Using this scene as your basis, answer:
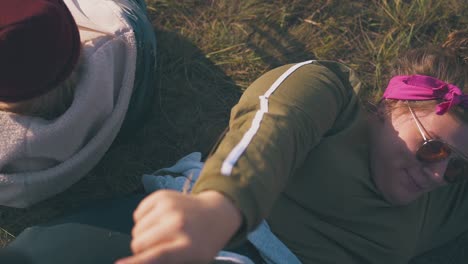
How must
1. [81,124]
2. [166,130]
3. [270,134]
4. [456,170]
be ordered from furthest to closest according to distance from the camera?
[166,130]
[456,170]
[81,124]
[270,134]

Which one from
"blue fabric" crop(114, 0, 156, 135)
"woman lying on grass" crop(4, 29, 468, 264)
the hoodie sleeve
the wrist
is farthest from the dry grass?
the wrist

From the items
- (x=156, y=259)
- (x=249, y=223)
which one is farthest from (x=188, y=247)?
(x=249, y=223)

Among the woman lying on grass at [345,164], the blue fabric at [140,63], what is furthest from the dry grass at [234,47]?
the woman lying on grass at [345,164]

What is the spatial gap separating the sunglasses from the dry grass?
93cm

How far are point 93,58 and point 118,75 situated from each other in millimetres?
172

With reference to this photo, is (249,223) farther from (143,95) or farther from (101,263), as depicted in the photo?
(143,95)

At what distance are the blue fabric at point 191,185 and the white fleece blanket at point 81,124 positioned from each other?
225 millimetres

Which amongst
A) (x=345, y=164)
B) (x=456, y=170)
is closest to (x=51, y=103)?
(x=345, y=164)

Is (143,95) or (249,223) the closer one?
(249,223)

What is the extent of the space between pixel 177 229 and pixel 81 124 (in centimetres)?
80

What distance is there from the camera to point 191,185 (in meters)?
1.99

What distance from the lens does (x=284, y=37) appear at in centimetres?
282

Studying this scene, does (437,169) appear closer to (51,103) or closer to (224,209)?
(224,209)

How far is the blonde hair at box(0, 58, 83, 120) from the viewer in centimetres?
167
